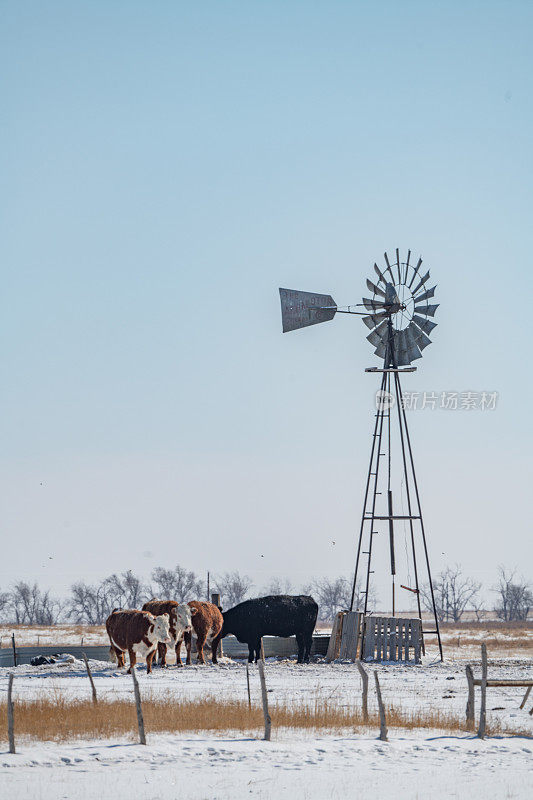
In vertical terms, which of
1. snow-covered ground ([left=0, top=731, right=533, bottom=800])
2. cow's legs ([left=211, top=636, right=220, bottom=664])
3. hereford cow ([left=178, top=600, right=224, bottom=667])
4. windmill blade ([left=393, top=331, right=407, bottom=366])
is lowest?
snow-covered ground ([left=0, top=731, right=533, bottom=800])

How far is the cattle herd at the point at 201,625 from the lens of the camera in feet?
90.1

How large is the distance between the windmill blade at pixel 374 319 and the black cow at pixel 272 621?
8.97 metres

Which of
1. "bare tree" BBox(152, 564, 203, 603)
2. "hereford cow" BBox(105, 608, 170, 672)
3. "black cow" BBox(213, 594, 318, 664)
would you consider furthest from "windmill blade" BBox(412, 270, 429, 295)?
"bare tree" BBox(152, 564, 203, 603)

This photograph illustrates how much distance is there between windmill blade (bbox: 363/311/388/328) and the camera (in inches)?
1342

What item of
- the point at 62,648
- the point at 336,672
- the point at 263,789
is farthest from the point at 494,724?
the point at 62,648

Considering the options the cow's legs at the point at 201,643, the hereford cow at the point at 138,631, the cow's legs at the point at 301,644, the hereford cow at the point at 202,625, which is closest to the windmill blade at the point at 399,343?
the cow's legs at the point at 301,644

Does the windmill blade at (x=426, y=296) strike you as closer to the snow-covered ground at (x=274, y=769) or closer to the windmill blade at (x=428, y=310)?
the windmill blade at (x=428, y=310)

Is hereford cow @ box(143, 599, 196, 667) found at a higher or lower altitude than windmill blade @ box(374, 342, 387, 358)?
lower

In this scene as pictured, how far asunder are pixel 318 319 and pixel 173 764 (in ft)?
64.1

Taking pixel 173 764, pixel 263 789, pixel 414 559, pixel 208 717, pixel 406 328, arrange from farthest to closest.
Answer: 1. pixel 406 328
2. pixel 414 559
3. pixel 208 717
4. pixel 173 764
5. pixel 263 789

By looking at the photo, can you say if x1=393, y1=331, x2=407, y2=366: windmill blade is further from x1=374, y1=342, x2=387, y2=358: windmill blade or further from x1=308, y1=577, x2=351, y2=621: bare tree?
x1=308, y1=577, x2=351, y2=621: bare tree

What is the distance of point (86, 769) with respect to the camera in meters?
14.9

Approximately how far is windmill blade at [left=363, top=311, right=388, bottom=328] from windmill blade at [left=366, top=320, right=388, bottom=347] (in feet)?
0.53

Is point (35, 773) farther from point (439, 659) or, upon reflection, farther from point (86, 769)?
point (439, 659)
